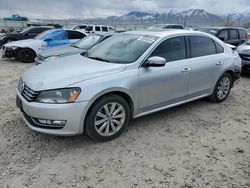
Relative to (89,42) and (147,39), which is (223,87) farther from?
(89,42)

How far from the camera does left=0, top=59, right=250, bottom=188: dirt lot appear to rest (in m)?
2.86

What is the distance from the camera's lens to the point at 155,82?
3.91 metres

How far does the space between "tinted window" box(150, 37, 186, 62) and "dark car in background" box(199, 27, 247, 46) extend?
6879mm

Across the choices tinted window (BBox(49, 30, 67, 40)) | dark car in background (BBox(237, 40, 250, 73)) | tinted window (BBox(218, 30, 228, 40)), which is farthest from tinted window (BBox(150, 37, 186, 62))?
tinted window (BBox(49, 30, 67, 40))

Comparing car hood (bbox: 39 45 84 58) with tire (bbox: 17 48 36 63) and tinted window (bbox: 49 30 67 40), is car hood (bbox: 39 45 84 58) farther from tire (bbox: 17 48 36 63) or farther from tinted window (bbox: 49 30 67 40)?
tire (bbox: 17 48 36 63)

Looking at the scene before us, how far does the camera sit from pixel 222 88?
5320 millimetres

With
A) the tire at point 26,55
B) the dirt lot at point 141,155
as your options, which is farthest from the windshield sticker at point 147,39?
the tire at point 26,55

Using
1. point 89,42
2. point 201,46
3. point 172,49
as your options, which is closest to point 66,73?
point 172,49

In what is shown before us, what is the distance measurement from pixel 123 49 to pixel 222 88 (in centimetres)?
246

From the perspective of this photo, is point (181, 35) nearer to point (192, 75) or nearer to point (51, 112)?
point (192, 75)

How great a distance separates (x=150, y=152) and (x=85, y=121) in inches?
38.4

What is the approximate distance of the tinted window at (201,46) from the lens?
4600 mm

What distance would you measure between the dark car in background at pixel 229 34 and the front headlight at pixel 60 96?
891 cm

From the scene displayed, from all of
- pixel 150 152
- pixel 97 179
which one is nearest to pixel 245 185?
pixel 150 152
